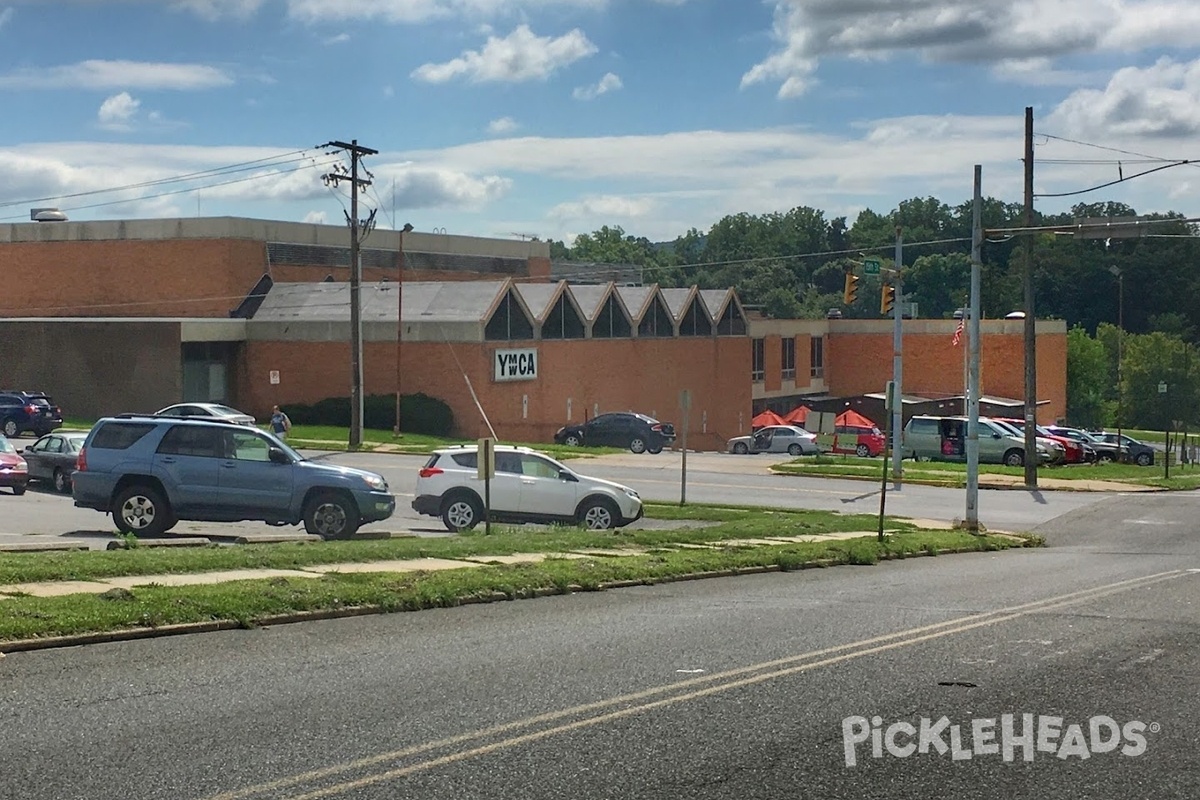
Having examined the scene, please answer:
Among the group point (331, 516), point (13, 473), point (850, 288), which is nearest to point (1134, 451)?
point (850, 288)

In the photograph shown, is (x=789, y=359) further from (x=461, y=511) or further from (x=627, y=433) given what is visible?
(x=461, y=511)

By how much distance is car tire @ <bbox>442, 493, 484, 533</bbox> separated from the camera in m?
25.4

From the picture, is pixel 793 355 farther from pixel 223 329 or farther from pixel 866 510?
pixel 866 510

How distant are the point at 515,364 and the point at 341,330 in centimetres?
725

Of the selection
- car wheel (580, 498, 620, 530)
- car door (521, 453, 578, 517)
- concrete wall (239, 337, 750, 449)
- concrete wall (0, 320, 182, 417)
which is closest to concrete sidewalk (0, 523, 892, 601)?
car wheel (580, 498, 620, 530)

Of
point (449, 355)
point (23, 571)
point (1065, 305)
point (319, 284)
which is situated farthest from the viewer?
point (1065, 305)

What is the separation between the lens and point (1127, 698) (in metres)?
10.7

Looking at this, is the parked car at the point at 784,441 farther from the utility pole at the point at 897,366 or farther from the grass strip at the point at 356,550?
the grass strip at the point at 356,550

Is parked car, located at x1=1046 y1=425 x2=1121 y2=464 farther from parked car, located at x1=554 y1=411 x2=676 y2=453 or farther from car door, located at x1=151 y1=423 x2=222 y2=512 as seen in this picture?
car door, located at x1=151 y1=423 x2=222 y2=512

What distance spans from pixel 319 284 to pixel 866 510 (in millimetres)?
36019

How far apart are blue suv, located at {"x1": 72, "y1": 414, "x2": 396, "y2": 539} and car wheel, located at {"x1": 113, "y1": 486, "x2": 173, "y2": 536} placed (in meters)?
0.02

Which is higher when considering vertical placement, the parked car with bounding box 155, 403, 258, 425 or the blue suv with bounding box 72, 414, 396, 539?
the parked car with bounding box 155, 403, 258, 425

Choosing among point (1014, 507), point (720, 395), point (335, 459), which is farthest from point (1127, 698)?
point (720, 395)

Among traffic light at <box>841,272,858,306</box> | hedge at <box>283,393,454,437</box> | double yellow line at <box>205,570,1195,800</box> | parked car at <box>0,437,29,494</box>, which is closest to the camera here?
double yellow line at <box>205,570,1195,800</box>
